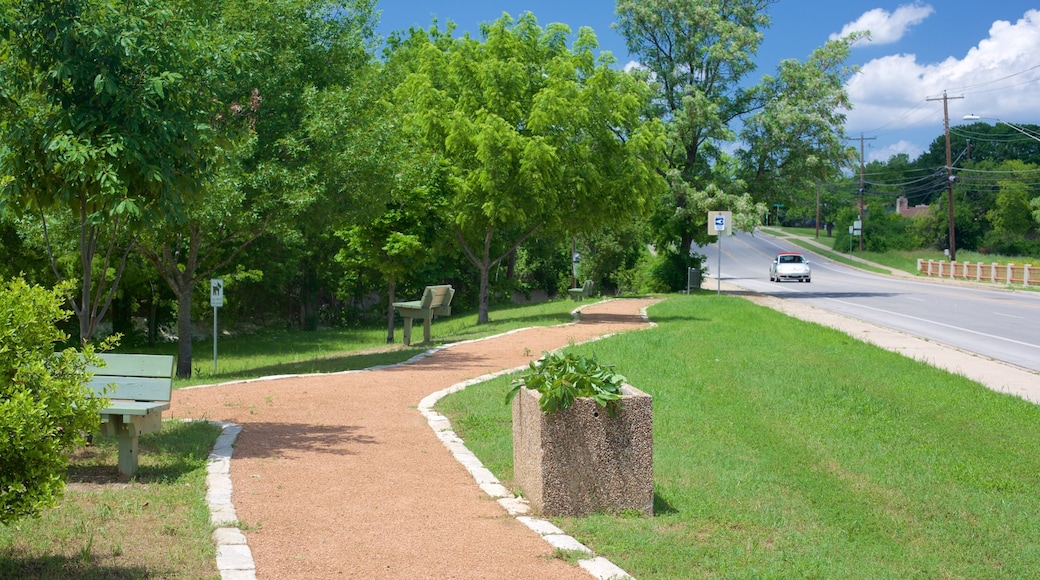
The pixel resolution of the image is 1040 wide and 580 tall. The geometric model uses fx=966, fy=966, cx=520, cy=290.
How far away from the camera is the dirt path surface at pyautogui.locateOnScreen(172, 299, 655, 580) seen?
208 inches

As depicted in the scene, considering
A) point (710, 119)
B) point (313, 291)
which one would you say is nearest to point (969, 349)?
point (710, 119)

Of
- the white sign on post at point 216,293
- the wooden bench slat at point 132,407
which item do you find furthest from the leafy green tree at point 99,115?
→ the white sign on post at point 216,293

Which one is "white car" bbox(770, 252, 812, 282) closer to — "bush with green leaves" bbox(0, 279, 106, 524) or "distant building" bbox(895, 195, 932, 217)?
"bush with green leaves" bbox(0, 279, 106, 524)

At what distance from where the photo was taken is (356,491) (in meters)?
6.96

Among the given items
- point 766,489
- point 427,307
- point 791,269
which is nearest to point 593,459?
point 766,489

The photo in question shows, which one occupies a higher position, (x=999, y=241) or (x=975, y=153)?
(x=975, y=153)

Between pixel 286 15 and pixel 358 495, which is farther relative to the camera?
pixel 286 15

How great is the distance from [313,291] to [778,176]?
20.0 m

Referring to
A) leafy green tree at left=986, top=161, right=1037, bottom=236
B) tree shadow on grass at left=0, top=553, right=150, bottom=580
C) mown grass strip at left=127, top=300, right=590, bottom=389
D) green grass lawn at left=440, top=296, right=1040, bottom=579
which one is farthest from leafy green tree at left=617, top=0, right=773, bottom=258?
leafy green tree at left=986, top=161, right=1037, bottom=236

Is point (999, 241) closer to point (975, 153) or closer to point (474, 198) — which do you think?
point (975, 153)

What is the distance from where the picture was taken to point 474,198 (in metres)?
25.4

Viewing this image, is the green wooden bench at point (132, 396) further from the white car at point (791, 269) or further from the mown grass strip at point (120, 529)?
the white car at point (791, 269)

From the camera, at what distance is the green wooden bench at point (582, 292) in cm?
3562

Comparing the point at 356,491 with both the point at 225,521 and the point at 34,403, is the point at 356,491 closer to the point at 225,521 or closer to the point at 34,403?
the point at 225,521
